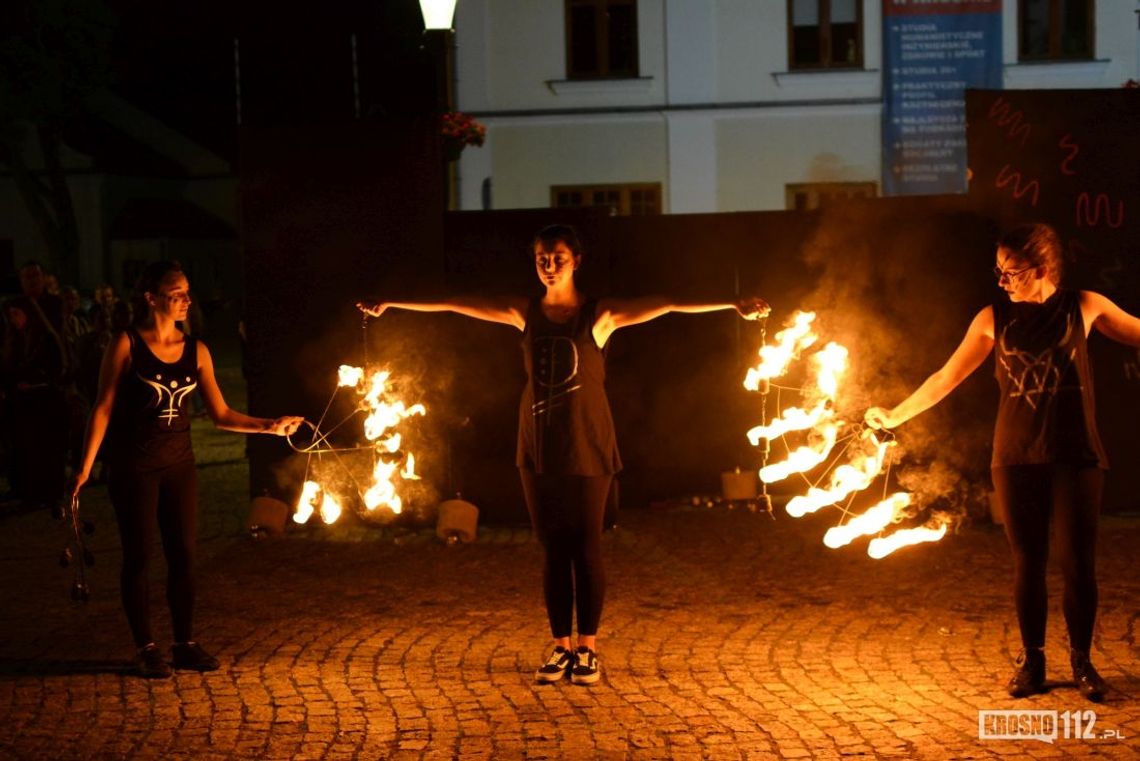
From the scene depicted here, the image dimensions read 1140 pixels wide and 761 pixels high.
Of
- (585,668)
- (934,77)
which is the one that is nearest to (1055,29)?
(934,77)

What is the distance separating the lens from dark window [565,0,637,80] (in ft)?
82.5

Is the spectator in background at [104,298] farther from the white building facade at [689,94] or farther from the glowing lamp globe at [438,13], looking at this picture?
the white building facade at [689,94]

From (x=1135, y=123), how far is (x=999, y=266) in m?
5.24

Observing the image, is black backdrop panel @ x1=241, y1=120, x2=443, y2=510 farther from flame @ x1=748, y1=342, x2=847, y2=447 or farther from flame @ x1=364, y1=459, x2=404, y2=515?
flame @ x1=748, y1=342, x2=847, y2=447

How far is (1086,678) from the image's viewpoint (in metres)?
6.29

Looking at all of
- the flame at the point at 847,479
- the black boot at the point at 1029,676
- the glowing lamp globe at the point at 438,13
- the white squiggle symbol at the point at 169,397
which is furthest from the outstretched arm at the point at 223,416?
the glowing lamp globe at the point at 438,13

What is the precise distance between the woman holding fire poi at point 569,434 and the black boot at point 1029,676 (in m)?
1.83

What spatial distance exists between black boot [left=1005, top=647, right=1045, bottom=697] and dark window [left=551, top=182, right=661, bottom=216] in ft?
63.3

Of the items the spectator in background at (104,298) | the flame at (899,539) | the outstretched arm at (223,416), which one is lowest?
the flame at (899,539)

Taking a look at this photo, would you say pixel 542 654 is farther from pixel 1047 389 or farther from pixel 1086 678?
pixel 1047 389

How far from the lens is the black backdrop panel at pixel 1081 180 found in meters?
10.8

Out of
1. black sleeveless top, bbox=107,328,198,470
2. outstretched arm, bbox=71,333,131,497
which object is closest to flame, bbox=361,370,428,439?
black sleeveless top, bbox=107,328,198,470

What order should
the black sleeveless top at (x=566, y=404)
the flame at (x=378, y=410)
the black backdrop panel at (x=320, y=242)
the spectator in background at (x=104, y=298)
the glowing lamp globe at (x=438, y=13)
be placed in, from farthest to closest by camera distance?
1. the spectator in background at (x=104, y=298)
2. the glowing lamp globe at (x=438, y=13)
3. the black backdrop panel at (x=320, y=242)
4. the flame at (x=378, y=410)
5. the black sleeveless top at (x=566, y=404)

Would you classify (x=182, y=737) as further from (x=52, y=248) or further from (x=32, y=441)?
(x=52, y=248)
